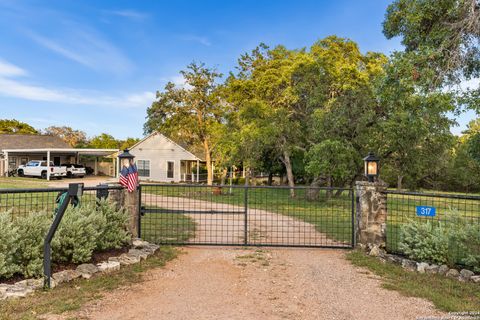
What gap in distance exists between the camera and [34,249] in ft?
13.7

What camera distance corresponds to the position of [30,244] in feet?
14.0

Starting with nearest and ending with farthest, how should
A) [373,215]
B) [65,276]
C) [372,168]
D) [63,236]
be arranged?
[65,276]
[63,236]
[373,215]
[372,168]

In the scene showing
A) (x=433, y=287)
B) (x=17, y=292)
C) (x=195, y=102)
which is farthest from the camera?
(x=195, y=102)

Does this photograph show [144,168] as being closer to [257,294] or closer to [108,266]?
[108,266]

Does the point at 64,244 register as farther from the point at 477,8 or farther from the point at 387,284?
the point at 477,8

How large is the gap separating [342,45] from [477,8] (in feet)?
34.2

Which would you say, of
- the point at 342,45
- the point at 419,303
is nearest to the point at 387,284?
the point at 419,303

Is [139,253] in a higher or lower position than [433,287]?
higher

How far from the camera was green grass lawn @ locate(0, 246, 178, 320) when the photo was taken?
3318 mm

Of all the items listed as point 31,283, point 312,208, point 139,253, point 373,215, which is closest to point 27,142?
point 312,208

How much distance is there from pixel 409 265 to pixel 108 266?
4671 mm

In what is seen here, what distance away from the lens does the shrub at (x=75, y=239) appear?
14.9ft

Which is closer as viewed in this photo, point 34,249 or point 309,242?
point 34,249

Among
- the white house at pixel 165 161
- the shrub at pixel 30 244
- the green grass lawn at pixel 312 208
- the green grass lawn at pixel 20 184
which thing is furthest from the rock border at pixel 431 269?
the white house at pixel 165 161
